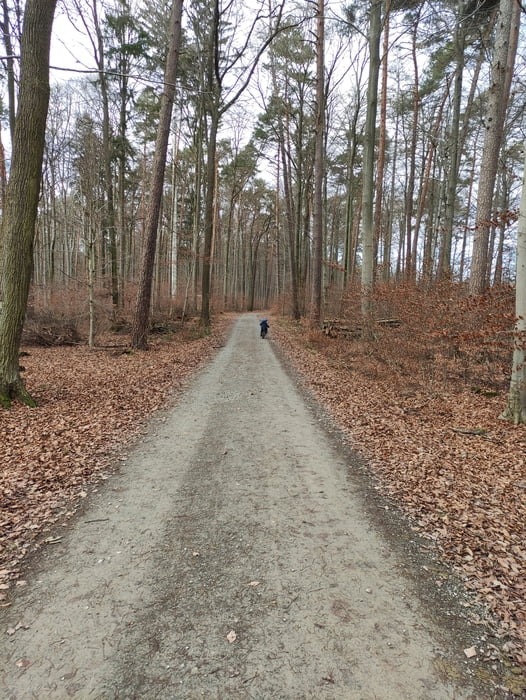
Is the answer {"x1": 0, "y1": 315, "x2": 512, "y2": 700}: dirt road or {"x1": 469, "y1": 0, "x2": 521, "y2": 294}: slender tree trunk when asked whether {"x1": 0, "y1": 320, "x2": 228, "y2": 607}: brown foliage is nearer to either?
{"x1": 0, "y1": 315, "x2": 512, "y2": 700}: dirt road

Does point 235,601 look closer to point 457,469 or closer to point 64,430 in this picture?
point 457,469

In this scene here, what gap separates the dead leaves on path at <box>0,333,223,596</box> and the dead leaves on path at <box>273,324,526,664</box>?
336 cm

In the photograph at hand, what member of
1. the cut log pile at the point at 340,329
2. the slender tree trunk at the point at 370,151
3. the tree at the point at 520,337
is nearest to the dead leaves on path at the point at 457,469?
the tree at the point at 520,337

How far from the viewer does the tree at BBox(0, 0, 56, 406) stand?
20.3ft

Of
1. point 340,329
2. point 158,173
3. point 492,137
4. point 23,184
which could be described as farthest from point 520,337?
point 158,173

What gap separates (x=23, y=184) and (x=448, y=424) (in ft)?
27.3

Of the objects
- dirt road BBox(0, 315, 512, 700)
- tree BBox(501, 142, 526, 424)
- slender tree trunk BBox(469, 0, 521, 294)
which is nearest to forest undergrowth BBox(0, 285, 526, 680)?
tree BBox(501, 142, 526, 424)

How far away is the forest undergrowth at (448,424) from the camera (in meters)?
3.00

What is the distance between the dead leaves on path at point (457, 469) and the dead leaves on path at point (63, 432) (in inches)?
132

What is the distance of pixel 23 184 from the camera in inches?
248

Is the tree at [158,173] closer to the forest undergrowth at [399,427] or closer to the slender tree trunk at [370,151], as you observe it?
the forest undergrowth at [399,427]

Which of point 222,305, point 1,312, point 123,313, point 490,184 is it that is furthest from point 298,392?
point 222,305

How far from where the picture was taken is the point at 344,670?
2.02m

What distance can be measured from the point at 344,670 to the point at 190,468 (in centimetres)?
288
